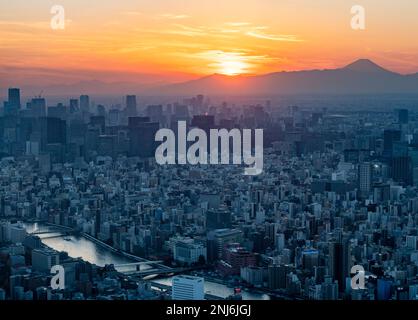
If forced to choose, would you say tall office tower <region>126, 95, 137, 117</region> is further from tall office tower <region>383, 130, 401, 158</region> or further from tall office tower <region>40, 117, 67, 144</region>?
tall office tower <region>383, 130, 401, 158</region>

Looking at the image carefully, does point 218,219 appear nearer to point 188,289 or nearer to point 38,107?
point 38,107

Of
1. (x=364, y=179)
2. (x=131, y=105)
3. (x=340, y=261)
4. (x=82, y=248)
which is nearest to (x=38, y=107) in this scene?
(x=131, y=105)

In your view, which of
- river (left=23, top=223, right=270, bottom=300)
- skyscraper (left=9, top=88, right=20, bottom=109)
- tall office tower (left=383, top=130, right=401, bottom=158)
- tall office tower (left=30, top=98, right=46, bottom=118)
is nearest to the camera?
river (left=23, top=223, right=270, bottom=300)

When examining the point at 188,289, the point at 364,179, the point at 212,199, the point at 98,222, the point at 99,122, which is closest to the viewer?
the point at 188,289

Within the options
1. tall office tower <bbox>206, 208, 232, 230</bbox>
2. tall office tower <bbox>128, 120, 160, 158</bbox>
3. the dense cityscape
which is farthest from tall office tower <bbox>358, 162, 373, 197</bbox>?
tall office tower <bbox>128, 120, 160, 158</bbox>

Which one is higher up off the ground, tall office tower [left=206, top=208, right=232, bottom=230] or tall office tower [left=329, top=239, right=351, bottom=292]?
tall office tower [left=206, top=208, right=232, bottom=230]

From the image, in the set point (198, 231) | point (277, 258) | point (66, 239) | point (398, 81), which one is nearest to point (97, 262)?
point (66, 239)

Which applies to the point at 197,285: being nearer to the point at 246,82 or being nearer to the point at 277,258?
the point at 277,258
